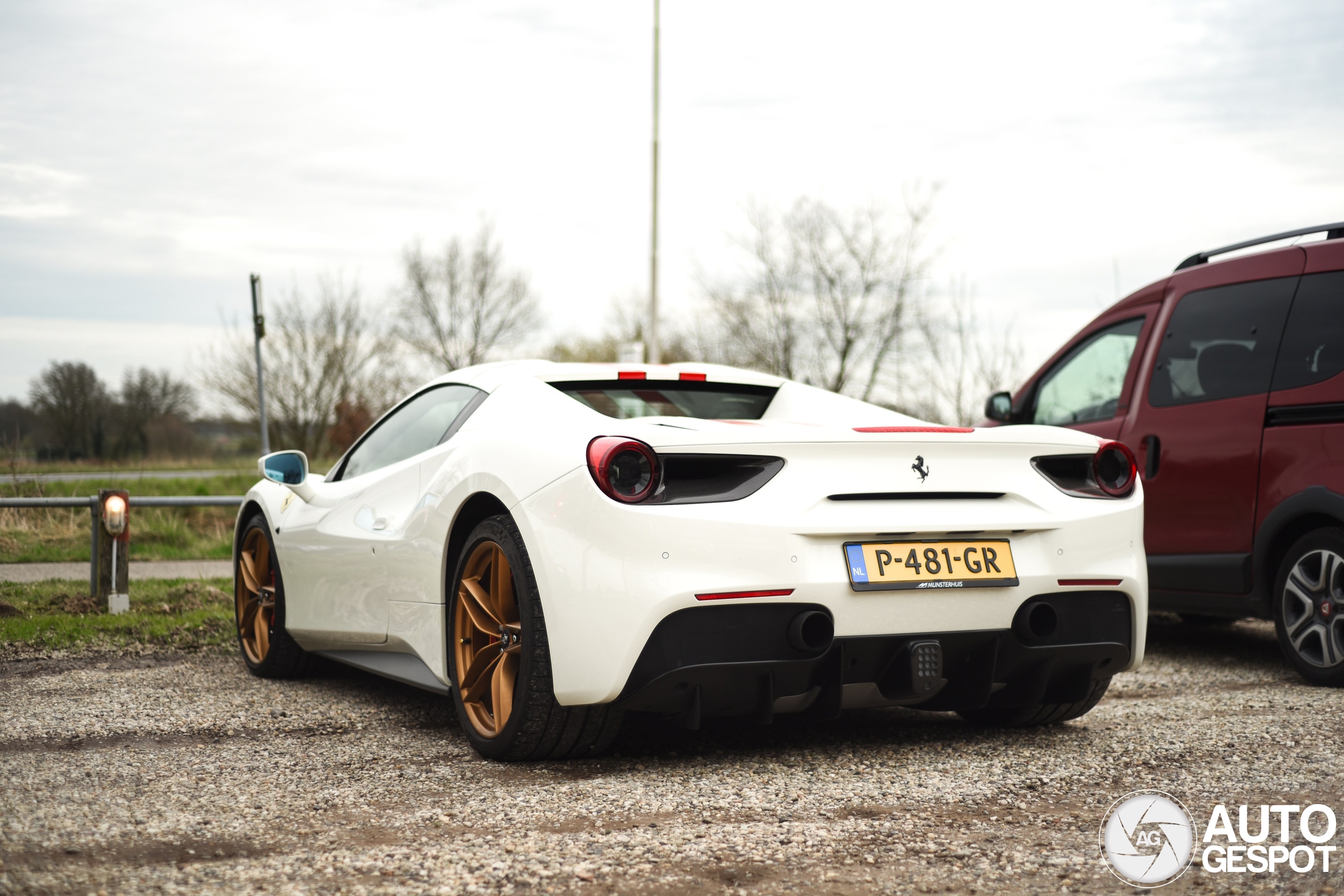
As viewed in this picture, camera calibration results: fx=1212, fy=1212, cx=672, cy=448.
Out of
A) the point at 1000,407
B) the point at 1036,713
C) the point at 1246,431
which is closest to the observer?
the point at 1036,713

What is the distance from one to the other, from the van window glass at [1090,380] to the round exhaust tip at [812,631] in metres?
3.80

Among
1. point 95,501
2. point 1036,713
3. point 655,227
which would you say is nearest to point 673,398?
point 1036,713

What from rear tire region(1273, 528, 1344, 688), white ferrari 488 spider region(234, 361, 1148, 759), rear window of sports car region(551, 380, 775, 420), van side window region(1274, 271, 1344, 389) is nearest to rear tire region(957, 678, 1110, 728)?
white ferrari 488 spider region(234, 361, 1148, 759)

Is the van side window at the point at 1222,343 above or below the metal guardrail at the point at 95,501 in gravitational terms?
above

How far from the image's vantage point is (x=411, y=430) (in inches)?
194

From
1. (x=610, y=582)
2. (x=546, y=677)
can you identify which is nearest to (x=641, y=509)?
(x=610, y=582)

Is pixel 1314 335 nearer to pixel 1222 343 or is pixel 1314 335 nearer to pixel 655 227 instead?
pixel 1222 343

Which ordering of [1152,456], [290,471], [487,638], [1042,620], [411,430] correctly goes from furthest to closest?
[1152,456] → [290,471] → [411,430] → [487,638] → [1042,620]

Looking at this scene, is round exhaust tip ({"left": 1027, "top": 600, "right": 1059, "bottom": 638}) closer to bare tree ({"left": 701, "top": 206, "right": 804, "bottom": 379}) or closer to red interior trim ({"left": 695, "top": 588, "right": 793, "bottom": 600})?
red interior trim ({"left": 695, "top": 588, "right": 793, "bottom": 600})

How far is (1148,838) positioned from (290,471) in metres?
3.80

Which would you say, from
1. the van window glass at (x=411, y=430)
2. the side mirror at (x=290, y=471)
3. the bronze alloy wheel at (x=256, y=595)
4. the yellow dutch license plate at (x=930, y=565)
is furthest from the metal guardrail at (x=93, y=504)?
the yellow dutch license plate at (x=930, y=565)

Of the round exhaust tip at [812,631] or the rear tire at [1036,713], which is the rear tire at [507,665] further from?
the rear tire at [1036,713]

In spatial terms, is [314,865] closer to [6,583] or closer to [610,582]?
[610,582]

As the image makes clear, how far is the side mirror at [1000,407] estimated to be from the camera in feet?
24.2
